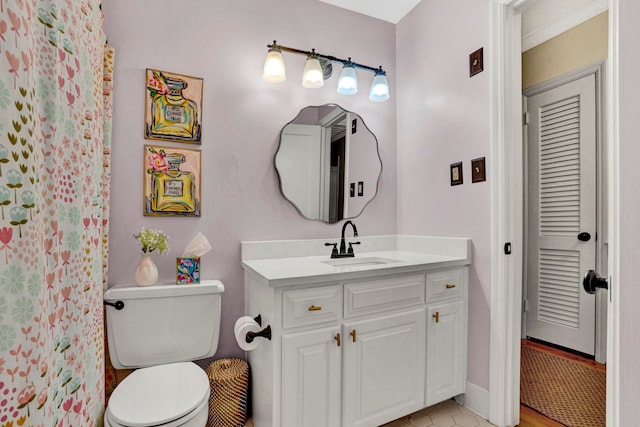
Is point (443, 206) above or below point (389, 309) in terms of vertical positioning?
above

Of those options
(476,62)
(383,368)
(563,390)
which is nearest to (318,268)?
(383,368)

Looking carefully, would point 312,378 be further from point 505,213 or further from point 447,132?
point 447,132

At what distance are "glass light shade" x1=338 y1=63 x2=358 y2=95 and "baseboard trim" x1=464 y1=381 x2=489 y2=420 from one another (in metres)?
1.96

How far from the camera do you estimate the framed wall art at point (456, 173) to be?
1974 mm

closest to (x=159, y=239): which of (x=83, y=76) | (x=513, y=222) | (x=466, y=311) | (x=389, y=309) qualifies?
(x=83, y=76)

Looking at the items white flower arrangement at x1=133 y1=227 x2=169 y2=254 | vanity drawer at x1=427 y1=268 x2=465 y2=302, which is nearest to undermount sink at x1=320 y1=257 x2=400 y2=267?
vanity drawer at x1=427 y1=268 x2=465 y2=302

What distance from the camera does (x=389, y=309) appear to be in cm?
163

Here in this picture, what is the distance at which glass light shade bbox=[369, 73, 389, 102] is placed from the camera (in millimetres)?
2270

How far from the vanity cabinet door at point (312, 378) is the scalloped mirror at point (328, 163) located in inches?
35.3

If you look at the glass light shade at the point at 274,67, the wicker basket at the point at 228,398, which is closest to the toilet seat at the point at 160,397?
the wicker basket at the point at 228,398

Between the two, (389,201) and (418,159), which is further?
(389,201)

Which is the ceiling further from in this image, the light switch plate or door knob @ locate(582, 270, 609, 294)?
door knob @ locate(582, 270, 609, 294)

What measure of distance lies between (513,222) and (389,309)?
0.83 m

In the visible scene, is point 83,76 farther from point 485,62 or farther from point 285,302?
point 485,62
